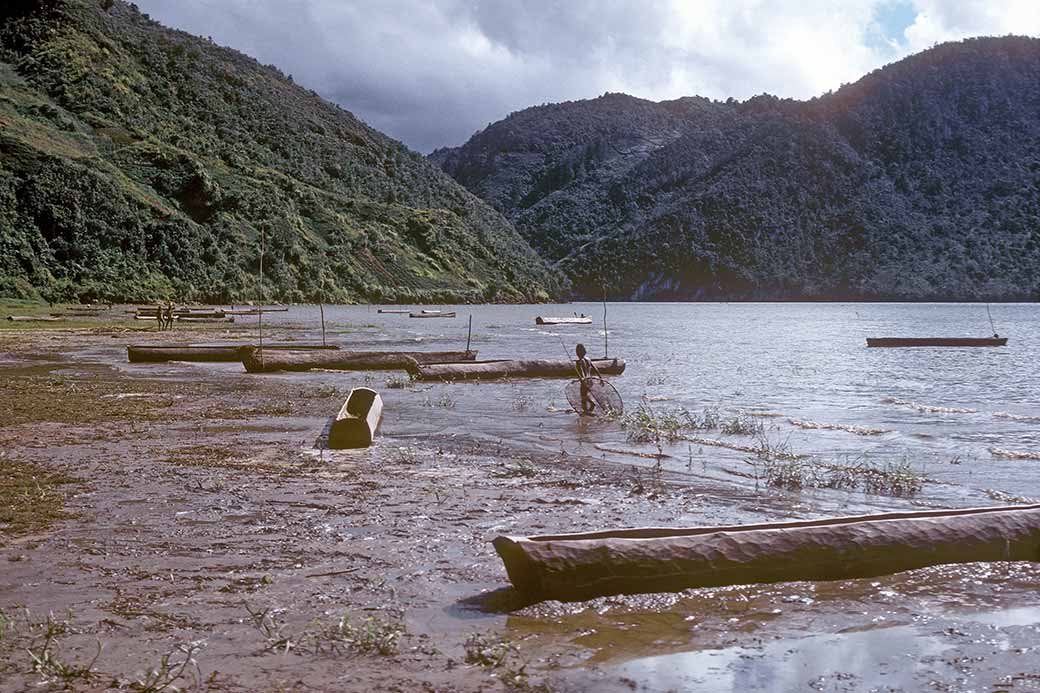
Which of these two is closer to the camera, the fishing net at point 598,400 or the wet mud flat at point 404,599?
the wet mud flat at point 404,599

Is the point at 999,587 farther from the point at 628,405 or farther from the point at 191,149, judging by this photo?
the point at 191,149

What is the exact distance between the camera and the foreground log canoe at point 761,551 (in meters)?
5.65

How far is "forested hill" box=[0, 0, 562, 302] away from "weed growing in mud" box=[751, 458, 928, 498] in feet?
242

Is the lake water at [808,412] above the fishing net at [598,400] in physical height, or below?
below

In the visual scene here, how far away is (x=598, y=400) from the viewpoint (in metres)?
16.2

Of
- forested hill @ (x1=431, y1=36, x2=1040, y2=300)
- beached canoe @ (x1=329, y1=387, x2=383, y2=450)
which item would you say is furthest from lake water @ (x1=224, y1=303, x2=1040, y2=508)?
forested hill @ (x1=431, y1=36, x2=1040, y2=300)

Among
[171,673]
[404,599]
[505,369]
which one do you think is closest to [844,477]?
[404,599]

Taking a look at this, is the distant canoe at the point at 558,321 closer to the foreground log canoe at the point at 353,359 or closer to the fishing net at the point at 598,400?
the foreground log canoe at the point at 353,359

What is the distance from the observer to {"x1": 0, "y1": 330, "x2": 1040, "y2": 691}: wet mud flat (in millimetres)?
4582

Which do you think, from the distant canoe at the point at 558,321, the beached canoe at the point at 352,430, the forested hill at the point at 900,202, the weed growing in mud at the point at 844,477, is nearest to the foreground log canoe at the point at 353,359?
the beached canoe at the point at 352,430

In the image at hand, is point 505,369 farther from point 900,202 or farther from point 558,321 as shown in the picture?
point 900,202

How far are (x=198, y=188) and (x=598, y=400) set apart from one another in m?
100.0

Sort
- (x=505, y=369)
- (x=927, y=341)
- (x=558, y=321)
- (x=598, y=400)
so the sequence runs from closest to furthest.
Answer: (x=598, y=400), (x=505, y=369), (x=927, y=341), (x=558, y=321)

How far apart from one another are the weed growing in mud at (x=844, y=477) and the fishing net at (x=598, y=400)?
16.3 ft
